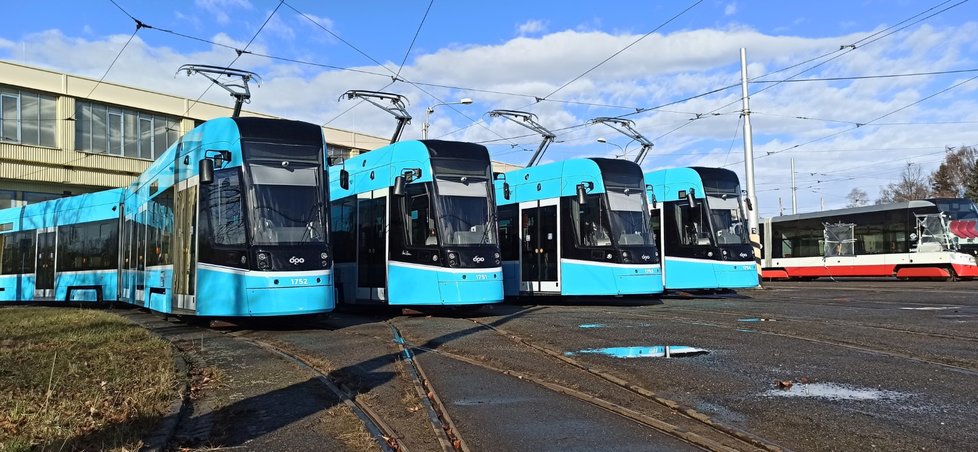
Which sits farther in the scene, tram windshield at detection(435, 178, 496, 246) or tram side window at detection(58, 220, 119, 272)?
tram side window at detection(58, 220, 119, 272)

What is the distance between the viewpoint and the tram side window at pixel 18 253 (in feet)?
71.6

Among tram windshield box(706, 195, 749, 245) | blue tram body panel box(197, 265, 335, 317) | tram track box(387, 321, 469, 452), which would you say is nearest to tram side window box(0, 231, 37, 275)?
blue tram body panel box(197, 265, 335, 317)

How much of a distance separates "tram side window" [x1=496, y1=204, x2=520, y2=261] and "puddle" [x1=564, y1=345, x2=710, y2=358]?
30.1ft

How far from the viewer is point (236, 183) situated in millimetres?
11055

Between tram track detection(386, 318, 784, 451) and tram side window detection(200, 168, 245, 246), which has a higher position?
tram side window detection(200, 168, 245, 246)

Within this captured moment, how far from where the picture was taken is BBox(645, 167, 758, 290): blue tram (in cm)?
1877

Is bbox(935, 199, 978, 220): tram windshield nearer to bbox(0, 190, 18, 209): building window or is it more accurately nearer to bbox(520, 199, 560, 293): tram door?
bbox(520, 199, 560, 293): tram door

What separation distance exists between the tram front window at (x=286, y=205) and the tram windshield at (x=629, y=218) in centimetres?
738

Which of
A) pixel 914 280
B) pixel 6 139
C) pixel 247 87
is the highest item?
pixel 6 139

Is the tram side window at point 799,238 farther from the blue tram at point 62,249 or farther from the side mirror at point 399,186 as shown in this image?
the blue tram at point 62,249

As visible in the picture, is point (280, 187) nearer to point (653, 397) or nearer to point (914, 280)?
point (653, 397)

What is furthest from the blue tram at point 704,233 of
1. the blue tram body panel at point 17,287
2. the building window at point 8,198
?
the building window at point 8,198

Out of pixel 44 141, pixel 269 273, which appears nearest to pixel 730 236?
pixel 269 273

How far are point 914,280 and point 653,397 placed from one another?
27156 mm
